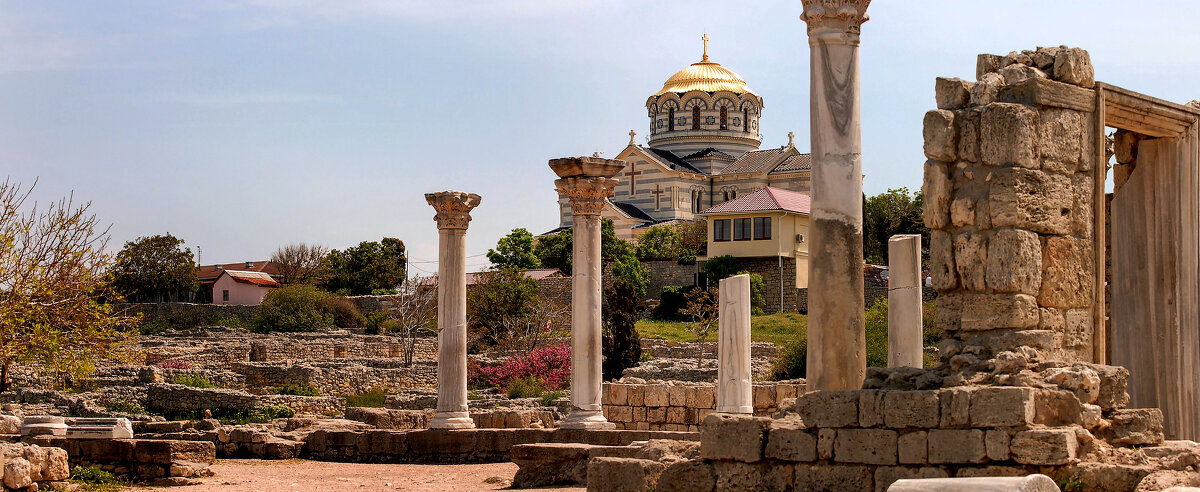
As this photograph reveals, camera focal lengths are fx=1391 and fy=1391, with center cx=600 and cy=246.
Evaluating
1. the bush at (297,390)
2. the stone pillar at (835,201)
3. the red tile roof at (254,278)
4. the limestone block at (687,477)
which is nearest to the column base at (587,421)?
the stone pillar at (835,201)

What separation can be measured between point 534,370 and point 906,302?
20.8 meters

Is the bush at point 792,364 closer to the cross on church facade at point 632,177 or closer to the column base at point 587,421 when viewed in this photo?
the column base at point 587,421

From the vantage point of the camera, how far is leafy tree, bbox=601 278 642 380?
3397cm

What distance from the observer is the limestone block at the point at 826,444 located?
10.6 metres

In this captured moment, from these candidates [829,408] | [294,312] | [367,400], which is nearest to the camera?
[829,408]

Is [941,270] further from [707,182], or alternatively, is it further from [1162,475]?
[707,182]

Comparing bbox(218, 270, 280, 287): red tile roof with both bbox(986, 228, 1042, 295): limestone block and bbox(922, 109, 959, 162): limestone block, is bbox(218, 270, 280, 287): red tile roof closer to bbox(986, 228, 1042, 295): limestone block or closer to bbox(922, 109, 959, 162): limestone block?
bbox(922, 109, 959, 162): limestone block

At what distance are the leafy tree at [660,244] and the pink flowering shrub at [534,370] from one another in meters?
30.1

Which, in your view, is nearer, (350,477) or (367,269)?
(350,477)

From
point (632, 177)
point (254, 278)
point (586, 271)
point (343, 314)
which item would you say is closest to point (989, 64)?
point (586, 271)

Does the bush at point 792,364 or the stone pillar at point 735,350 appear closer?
the stone pillar at point 735,350

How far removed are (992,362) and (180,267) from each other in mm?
58151

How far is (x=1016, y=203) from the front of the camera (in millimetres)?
11328

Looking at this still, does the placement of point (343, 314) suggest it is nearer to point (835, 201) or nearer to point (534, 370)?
point (534, 370)
